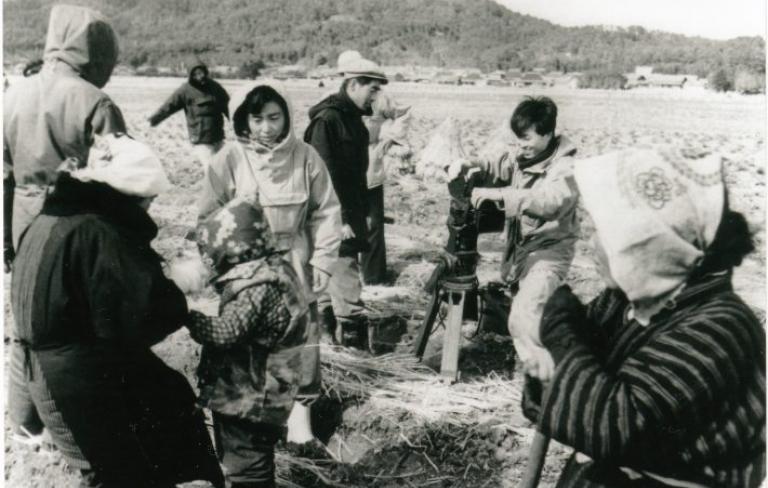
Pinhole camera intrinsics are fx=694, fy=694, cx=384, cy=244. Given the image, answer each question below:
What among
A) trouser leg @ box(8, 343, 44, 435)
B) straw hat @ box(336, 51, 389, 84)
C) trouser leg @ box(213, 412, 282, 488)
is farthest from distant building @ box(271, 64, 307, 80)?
trouser leg @ box(213, 412, 282, 488)

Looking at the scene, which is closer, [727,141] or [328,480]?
[328,480]

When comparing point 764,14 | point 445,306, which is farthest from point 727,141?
point 764,14

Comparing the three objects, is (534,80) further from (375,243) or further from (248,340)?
(248,340)

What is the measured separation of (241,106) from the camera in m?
3.28

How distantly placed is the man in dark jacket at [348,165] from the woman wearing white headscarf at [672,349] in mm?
3238

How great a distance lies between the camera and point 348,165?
15.8ft

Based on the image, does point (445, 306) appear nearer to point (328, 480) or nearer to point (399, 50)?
point (328, 480)

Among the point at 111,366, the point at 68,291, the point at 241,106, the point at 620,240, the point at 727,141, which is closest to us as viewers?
the point at 620,240

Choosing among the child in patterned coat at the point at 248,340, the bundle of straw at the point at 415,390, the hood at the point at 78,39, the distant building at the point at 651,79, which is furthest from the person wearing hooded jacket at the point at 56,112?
the distant building at the point at 651,79

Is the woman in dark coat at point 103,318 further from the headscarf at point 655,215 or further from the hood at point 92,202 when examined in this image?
the headscarf at point 655,215

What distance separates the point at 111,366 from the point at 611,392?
1.59m

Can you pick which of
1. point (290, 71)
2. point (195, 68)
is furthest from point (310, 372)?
point (290, 71)

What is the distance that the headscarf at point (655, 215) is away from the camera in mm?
1484

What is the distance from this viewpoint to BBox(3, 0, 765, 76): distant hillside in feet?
57.2
